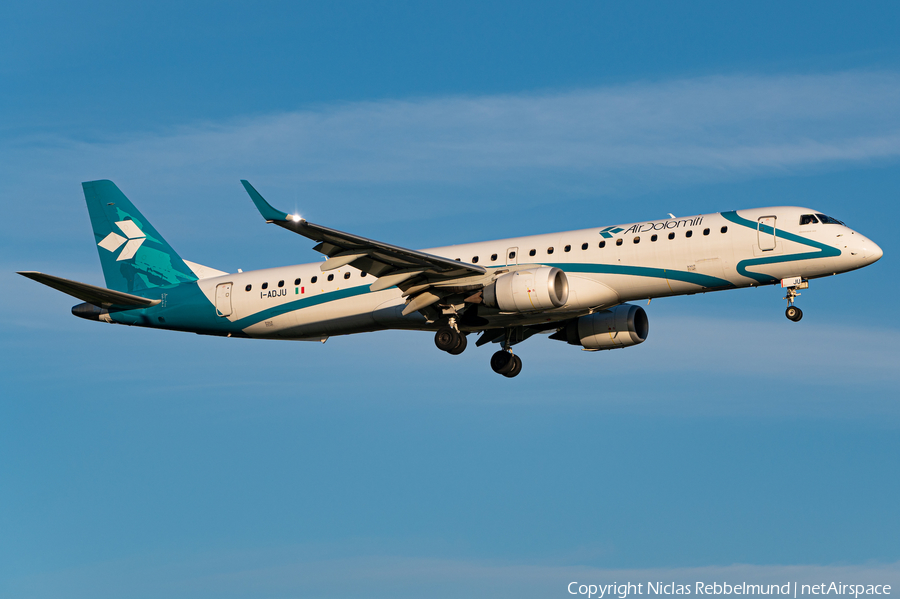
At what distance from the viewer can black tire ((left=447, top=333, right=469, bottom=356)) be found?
132 feet

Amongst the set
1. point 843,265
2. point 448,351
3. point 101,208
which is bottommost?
point 448,351

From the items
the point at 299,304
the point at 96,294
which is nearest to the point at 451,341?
the point at 299,304

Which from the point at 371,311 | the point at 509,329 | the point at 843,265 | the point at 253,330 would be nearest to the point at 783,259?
the point at 843,265

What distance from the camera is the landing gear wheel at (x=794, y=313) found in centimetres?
3666

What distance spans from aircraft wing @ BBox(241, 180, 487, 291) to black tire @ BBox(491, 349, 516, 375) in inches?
272

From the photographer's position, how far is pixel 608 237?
38.3 m

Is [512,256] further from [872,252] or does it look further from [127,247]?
[127,247]

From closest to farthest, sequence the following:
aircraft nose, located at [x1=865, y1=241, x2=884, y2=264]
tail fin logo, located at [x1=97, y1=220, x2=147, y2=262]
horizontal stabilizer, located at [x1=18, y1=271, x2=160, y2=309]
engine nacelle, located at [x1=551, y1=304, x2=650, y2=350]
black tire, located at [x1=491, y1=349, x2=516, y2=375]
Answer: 1. aircraft nose, located at [x1=865, y1=241, x2=884, y2=264]
2. horizontal stabilizer, located at [x1=18, y1=271, x2=160, y2=309]
3. engine nacelle, located at [x1=551, y1=304, x2=650, y2=350]
4. black tire, located at [x1=491, y1=349, x2=516, y2=375]
5. tail fin logo, located at [x1=97, y1=220, x2=147, y2=262]

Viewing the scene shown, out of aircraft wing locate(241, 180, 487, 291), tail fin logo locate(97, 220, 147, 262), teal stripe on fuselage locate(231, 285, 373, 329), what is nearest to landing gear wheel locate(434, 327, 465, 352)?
aircraft wing locate(241, 180, 487, 291)

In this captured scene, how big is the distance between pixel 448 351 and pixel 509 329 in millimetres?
4495

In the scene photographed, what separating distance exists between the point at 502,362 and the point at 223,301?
11.6 metres

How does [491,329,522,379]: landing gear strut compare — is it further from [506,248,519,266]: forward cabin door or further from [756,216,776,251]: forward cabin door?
[756,216,776,251]: forward cabin door

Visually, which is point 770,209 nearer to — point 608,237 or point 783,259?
point 783,259

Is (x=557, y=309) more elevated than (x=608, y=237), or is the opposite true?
(x=608, y=237)
